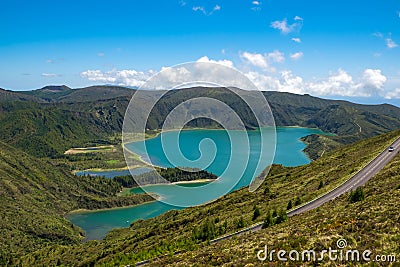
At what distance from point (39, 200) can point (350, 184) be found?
483 ft

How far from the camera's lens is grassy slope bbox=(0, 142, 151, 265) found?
112 metres

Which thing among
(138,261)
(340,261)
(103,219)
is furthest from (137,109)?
(103,219)

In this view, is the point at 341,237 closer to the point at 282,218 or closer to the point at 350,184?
the point at 282,218

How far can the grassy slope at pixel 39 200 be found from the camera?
112m

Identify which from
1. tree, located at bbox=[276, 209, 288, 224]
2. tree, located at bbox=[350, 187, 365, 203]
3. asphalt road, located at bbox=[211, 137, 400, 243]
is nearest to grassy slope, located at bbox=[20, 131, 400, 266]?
tree, located at bbox=[350, 187, 365, 203]

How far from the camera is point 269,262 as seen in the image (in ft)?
50.6

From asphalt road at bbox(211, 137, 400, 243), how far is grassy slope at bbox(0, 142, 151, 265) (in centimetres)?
8005

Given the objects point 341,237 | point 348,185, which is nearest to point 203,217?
point 348,185

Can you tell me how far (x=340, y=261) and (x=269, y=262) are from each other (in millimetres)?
3105

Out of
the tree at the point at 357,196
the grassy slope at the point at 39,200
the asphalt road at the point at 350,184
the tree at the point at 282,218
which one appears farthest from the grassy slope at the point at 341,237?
the grassy slope at the point at 39,200

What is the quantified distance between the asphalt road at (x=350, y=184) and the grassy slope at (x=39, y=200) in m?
80.1

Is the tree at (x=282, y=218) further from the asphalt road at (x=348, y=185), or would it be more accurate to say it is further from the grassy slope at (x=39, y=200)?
the grassy slope at (x=39, y=200)

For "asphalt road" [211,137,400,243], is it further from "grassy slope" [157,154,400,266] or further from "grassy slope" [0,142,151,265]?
"grassy slope" [0,142,151,265]

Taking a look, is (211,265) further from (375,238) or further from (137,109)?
(137,109)
